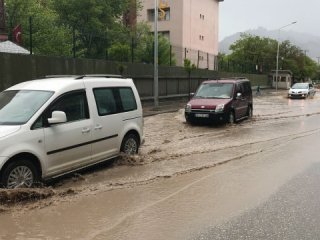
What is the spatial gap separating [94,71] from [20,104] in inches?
634

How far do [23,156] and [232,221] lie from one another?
313 centimetres

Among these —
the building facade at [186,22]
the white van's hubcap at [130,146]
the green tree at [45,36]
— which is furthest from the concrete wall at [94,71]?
the building facade at [186,22]

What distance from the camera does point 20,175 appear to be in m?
6.78

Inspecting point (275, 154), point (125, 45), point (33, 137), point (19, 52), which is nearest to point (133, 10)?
point (125, 45)

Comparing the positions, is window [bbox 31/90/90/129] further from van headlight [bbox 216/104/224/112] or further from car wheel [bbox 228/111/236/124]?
car wheel [bbox 228/111/236/124]

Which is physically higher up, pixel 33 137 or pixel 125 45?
pixel 125 45

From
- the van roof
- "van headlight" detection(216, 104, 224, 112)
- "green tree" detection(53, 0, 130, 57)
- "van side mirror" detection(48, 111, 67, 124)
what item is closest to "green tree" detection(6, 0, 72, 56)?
"green tree" detection(53, 0, 130, 57)

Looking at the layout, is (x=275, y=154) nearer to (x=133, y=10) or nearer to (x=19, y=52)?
(x=19, y=52)

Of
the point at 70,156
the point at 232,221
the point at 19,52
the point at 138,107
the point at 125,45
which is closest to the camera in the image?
the point at 232,221

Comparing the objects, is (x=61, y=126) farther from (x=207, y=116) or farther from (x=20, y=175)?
(x=207, y=116)

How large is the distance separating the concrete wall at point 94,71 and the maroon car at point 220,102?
6.33m

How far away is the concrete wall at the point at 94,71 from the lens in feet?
57.7

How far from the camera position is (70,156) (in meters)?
7.74

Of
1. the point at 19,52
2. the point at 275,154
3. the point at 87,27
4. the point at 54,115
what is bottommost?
the point at 275,154
